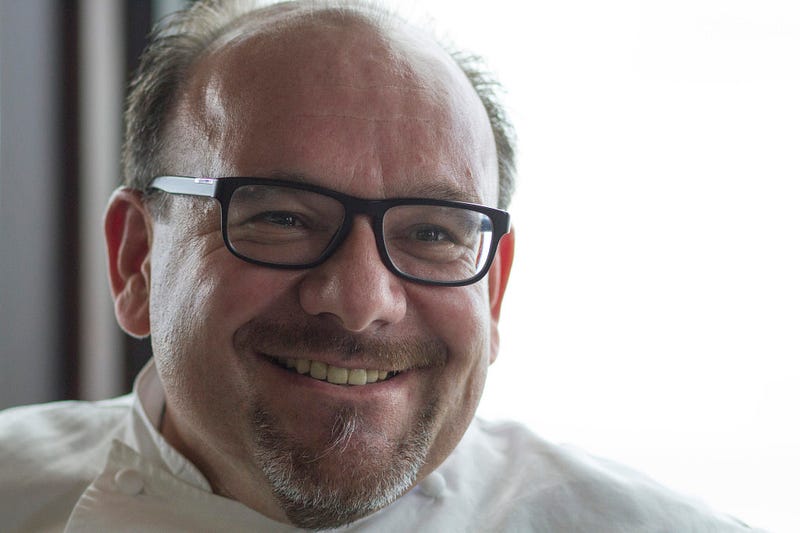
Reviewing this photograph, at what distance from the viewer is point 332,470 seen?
48.9 inches

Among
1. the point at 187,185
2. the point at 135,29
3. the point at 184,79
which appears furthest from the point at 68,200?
the point at 187,185

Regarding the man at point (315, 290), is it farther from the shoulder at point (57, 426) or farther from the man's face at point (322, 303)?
the shoulder at point (57, 426)

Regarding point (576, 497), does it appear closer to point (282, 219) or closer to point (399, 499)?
point (399, 499)

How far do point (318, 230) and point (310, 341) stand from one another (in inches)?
7.4

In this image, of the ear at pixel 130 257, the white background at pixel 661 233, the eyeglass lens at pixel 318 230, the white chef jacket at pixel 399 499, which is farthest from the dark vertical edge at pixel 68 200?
the eyeglass lens at pixel 318 230

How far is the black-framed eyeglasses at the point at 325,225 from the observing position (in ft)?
4.13

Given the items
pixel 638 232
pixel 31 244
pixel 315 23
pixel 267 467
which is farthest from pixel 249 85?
pixel 31 244

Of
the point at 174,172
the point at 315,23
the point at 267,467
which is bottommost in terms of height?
the point at 267,467

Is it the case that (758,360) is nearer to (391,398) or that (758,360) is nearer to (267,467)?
(391,398)

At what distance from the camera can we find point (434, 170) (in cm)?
133

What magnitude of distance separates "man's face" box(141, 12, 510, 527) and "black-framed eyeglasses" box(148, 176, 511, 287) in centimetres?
2

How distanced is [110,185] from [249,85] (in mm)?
1968

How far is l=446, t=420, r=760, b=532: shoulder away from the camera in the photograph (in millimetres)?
1499

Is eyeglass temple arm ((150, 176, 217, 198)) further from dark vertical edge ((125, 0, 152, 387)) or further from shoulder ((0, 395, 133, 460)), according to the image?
dark vertical edge ((125, 0, 152, 387))
